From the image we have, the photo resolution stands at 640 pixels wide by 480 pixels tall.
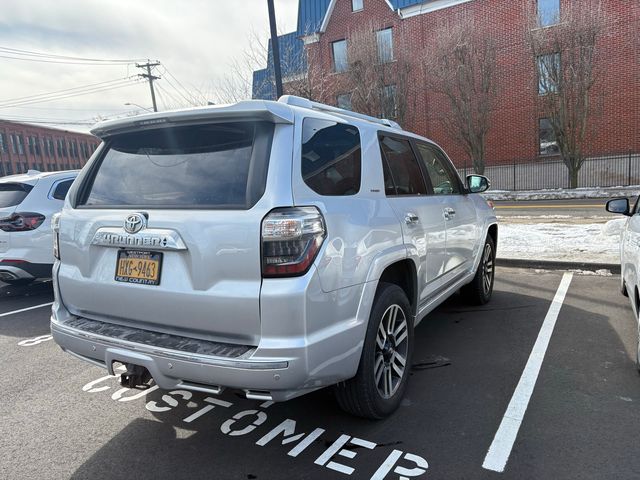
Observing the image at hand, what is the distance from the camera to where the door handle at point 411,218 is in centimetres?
338

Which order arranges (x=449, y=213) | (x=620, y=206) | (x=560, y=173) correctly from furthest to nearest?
(x=560, y=173)
(x=620, y=206)
(x=449, y=213)

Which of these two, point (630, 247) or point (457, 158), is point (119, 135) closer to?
point (630, 247)

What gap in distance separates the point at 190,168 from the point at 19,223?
479 cm

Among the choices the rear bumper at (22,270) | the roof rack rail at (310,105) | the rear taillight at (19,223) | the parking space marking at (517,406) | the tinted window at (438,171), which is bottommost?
the parking space marking at (517,406)

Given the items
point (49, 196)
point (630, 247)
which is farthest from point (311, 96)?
point (630, 247)

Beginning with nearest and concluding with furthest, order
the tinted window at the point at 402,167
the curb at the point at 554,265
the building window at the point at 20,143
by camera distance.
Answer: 1. the tinted window at the point at 402,167
2. the curb at the point at 554,265
3. the building window at the point at 20,143

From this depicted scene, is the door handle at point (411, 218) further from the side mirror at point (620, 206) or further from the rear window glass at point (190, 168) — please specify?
the side mirror at point (620, 206)

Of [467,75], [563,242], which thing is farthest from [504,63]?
[563,242]

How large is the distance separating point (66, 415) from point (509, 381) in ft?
10.5

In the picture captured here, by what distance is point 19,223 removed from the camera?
20.7 feet

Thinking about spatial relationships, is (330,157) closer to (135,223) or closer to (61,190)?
(135,223)

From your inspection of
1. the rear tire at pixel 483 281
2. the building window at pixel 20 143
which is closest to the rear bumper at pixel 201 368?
the rear tire at pixel 483 281

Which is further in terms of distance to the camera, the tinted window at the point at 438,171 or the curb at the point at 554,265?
the curb at the point at 554,265

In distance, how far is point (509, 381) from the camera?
3639 millimetres
